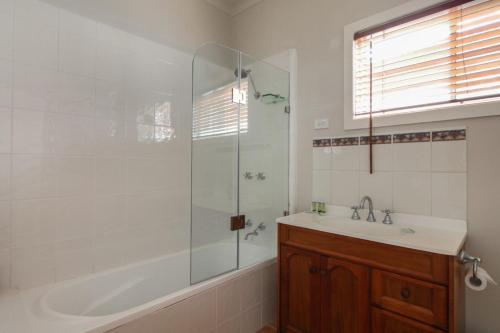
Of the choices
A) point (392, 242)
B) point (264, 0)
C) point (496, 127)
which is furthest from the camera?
point (264, 0)

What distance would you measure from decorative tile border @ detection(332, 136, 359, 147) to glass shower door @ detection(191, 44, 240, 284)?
2.48 feet

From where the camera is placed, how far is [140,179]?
1961 mm

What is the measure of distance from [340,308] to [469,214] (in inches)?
34.7

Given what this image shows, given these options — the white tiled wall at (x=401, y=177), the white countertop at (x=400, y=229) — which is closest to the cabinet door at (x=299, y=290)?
the white countertop at (x=400, y=229)

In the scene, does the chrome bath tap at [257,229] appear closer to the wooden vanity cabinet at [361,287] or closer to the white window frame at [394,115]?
the wooden vanity cabinet at [361,287]

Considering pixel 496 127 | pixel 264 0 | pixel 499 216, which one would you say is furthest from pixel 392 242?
pixel 264 0

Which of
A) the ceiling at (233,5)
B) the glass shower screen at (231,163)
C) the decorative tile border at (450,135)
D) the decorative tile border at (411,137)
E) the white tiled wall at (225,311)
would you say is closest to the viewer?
the white tiled wall at (225,311)

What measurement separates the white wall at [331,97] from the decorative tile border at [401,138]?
1.4 inches

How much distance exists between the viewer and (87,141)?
1691 mm

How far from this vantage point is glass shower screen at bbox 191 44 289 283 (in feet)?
5.75

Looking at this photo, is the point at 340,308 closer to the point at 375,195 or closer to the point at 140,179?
the point at 375,195

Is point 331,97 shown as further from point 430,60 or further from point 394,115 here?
point 430,60

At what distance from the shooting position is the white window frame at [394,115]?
1357mm

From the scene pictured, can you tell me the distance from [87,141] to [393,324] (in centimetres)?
207
